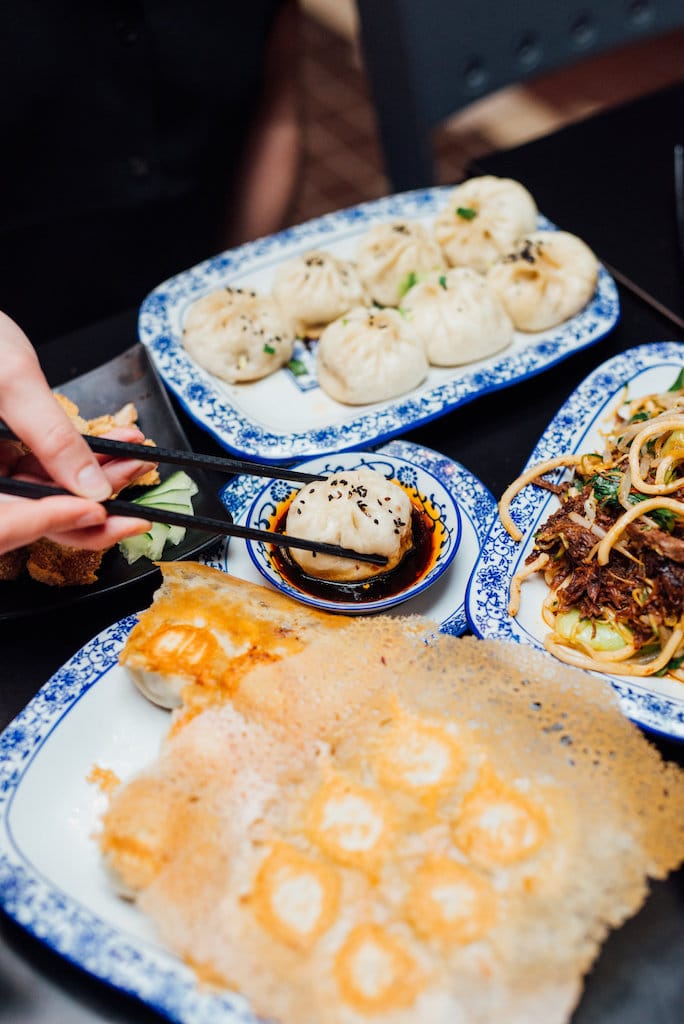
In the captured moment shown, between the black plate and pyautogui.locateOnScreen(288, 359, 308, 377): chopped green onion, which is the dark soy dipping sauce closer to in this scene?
the black plate

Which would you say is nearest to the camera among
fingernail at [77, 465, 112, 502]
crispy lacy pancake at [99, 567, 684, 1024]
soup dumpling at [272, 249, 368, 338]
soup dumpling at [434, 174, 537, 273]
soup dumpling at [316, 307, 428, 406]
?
crispy lacy pancake at [99, 567, 684, 1024]

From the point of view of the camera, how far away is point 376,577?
1.90 m

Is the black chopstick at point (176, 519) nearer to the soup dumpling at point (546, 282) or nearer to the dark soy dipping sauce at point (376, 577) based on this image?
the dark soy dipping sauce at point (376, 577)

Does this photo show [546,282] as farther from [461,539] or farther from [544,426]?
[461,539]

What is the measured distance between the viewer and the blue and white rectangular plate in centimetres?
127

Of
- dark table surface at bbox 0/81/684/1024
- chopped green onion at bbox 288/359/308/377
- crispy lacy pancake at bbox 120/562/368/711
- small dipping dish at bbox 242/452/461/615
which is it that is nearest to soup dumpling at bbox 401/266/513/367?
dark table surface at bbox 0/81/684/1024

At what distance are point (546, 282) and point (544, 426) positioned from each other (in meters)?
0.49

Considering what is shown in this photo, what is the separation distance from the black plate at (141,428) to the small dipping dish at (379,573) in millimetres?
142

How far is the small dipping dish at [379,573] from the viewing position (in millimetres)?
1826

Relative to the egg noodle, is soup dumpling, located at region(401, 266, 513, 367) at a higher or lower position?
higher

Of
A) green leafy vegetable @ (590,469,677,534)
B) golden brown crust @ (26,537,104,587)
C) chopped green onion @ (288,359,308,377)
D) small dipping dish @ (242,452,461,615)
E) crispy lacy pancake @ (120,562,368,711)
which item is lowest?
green leafy vegetable @ (590,469,677,534)

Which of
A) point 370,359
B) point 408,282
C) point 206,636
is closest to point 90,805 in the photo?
point 206,636

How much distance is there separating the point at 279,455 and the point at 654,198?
1740 mm

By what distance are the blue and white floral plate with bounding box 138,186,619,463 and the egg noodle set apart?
0.46 m
